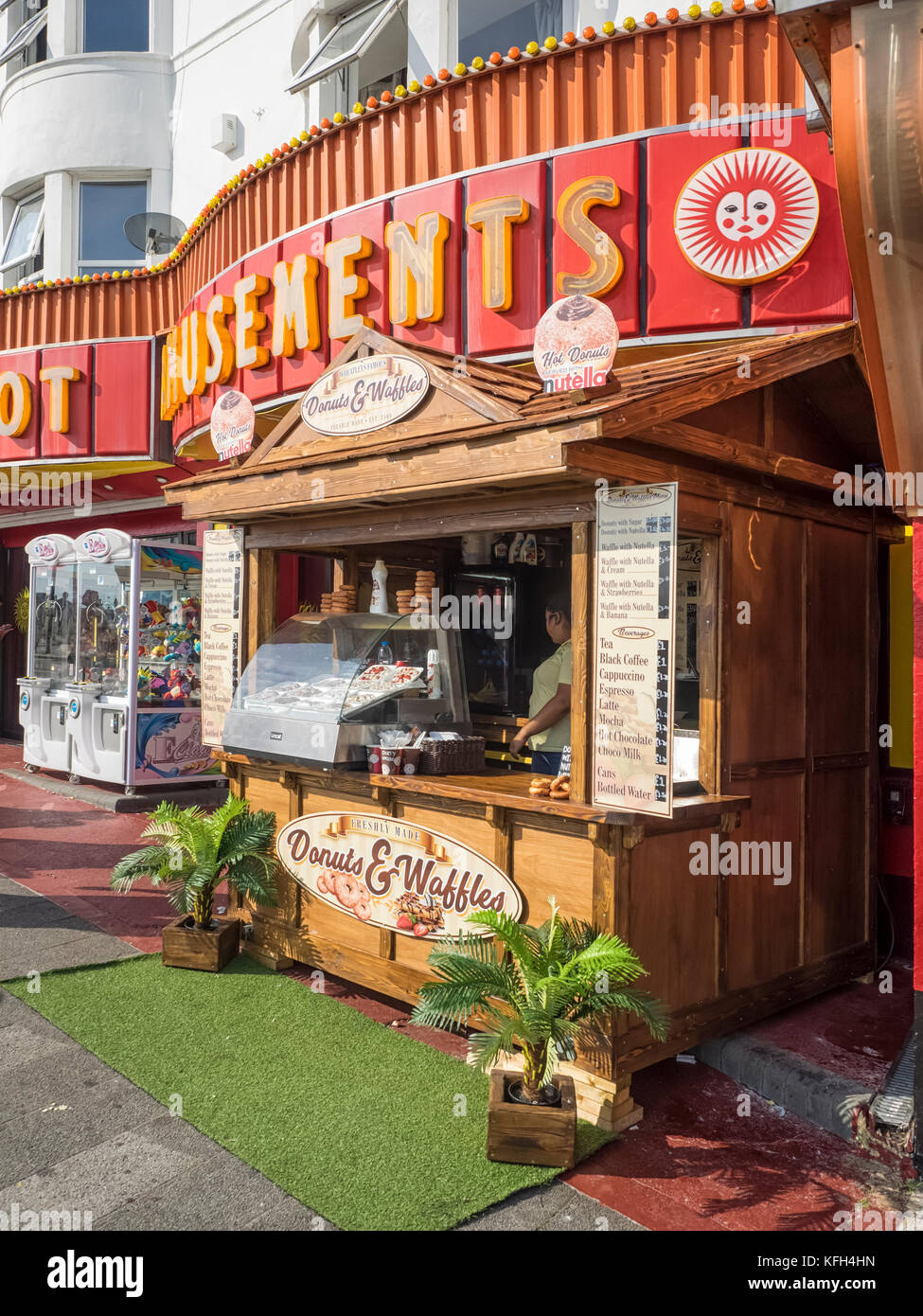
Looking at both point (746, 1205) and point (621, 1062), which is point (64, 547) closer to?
point (621, 1062)

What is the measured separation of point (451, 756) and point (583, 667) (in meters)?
1.21

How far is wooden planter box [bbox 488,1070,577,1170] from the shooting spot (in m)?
3.65

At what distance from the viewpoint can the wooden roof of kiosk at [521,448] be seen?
405 centimetres

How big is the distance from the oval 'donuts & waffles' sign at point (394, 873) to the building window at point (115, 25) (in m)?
12.2

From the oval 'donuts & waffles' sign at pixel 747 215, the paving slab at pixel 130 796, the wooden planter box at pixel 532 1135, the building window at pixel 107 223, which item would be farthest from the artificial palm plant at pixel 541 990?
the building window at pixel 107 223

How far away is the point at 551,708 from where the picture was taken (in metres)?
5.49

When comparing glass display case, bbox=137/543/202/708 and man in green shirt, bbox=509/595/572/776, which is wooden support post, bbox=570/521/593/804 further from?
glass display case, bbox=137/543/202/708

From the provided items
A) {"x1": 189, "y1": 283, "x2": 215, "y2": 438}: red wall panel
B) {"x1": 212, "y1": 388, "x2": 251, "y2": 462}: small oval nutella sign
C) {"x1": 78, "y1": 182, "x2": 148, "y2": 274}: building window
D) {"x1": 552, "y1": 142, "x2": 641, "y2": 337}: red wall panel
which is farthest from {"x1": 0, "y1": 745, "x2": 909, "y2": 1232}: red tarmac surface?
{"x1": 78, "y1": 182, "x2": 148, "y2": 274}: building window

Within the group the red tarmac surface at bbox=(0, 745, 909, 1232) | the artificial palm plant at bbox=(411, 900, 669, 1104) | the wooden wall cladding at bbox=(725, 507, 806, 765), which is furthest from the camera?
the wooden wall cladding at bbox=(725, 507, 806, 765)

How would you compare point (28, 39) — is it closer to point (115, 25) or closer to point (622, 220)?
point (115, 25)

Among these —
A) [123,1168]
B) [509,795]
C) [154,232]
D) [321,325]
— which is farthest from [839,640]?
[154,232]

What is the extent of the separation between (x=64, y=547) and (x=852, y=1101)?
11008mm

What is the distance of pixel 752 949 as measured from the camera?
4.86m

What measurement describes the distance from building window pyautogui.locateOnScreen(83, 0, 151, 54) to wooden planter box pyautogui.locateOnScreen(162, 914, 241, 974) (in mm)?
12314
